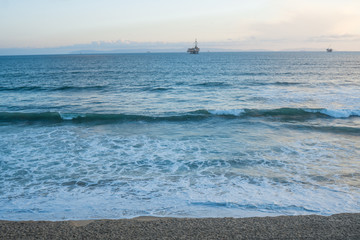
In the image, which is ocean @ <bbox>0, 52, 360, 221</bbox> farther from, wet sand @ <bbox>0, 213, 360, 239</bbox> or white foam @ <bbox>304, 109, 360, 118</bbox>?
wet sand @ <bbox>0, 213, 360, 239</bbox>

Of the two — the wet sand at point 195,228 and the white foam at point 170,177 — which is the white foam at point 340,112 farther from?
the wet sand at point 195,228

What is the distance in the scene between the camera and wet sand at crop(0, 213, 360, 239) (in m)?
5.15

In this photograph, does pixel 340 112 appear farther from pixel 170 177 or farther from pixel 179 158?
pixel 170 177

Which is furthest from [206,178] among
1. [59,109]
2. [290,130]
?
[59,109]

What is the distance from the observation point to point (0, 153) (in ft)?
35.8

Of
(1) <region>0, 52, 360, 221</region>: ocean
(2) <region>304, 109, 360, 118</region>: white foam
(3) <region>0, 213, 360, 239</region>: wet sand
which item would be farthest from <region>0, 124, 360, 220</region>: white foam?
(2) <region>304, 109, 360, 118</region>: white foam

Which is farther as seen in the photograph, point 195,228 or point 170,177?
point 170,177

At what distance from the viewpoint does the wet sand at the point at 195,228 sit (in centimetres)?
515

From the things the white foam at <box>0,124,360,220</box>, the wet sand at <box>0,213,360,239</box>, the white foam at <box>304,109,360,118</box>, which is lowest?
the white foam at <box>0,124,360,220</box>

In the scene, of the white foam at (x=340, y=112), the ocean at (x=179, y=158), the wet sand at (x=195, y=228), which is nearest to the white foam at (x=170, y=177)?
the ocean at (x=179, y=158)

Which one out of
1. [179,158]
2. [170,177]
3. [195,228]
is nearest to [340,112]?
[179,158]

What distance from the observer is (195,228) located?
5422mm

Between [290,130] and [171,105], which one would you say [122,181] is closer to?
[290,130]

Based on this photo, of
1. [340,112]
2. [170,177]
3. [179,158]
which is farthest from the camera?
[340,112]
